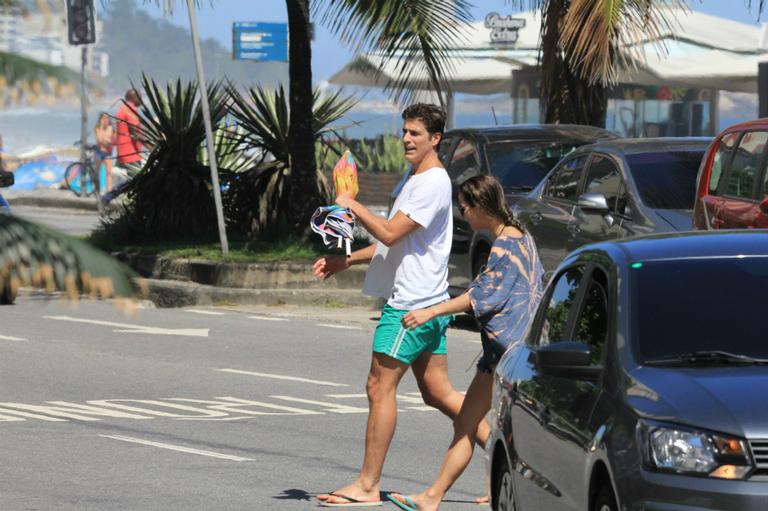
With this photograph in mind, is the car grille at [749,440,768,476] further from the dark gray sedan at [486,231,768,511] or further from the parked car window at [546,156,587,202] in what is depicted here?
the parked car window at [546,156,587,202]

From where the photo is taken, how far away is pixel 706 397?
5371mm

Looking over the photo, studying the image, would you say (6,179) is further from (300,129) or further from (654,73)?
(654,73)

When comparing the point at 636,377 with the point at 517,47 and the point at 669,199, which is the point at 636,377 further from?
the point at 517,47

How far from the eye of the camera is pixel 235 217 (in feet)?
71.3

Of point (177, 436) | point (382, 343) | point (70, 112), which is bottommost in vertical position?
point (177, 436)

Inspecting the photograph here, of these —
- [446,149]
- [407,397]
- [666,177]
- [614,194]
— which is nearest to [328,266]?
[407,397]

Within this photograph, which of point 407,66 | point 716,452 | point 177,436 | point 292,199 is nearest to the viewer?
point 716,452

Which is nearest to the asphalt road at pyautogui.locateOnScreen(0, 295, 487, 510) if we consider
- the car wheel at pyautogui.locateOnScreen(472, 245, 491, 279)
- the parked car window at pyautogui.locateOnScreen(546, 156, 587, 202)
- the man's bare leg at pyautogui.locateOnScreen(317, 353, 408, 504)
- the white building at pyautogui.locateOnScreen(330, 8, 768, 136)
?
the man's bare leg at pyautogui.locateOnScreen(317, 353, 408, 504)

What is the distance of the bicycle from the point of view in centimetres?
3706

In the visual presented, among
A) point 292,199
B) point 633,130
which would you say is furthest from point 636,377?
point 633,130

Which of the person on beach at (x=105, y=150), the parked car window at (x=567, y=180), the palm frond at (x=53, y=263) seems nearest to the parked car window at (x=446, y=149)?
the parked car window at (x=567, y=180)

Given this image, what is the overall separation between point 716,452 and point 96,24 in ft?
8.91

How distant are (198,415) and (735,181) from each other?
4292mm

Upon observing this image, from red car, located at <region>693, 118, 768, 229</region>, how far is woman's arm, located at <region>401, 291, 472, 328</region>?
4701mm
